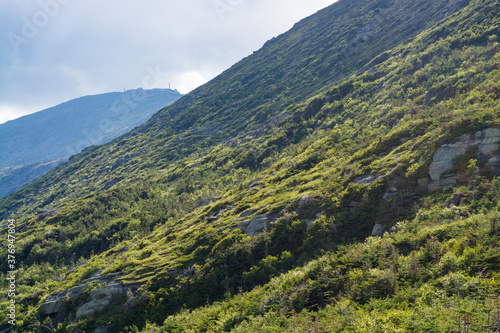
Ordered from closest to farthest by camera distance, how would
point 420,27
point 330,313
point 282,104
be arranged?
point 330,313 → point 420,27 → point 282,104

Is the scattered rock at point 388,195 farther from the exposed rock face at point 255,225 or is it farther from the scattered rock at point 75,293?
the scattered rock at point 75,293

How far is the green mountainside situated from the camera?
859 centimetres

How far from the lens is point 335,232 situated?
14086 millimetres

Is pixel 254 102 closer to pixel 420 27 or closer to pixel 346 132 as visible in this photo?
pixel 420 27

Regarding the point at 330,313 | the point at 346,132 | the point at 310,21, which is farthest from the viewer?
the point at 310,21

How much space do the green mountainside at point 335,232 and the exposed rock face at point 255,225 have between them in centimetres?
14

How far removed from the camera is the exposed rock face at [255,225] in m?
17.0

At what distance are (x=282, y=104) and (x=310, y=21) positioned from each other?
86.6m

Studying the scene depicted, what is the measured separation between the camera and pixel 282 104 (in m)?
71.4

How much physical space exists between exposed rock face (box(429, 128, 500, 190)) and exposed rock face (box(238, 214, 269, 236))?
383 inches

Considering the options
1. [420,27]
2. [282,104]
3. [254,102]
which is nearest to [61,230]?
[282,104]

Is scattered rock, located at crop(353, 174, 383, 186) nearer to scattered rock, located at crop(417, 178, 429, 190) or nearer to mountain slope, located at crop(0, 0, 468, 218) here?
scattered rock, located at crop(417, 178, 429, 190)

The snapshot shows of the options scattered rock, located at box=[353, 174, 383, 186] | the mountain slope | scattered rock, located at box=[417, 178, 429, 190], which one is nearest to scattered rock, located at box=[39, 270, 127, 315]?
scattered rock, located at box=[353, 174, 383, 186]

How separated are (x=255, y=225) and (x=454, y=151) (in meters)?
12.5
